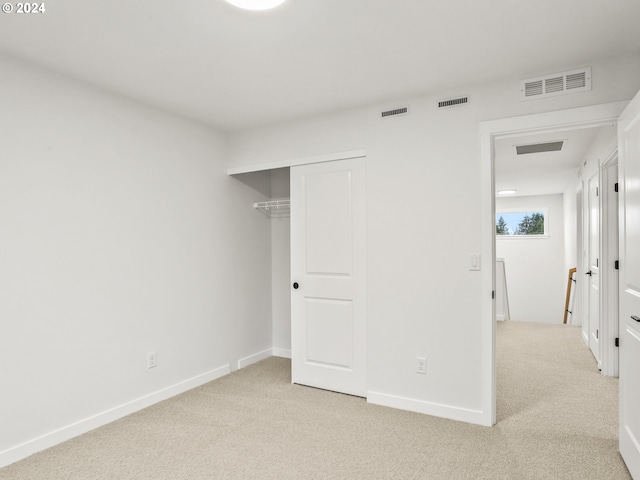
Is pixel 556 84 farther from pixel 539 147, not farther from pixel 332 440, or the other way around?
pixel 332 440

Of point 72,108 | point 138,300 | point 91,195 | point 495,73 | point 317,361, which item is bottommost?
point 317,361

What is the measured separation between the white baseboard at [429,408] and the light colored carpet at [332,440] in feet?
0.20

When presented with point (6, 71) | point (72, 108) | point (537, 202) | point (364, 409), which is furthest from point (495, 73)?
point (537, 202)

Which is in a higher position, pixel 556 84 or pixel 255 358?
pixel 556 84

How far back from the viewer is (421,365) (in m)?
2.98

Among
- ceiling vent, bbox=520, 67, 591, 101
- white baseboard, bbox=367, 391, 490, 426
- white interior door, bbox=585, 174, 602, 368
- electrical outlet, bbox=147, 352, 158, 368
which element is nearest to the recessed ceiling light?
ceiling vent, bbox=520, 67, 591, 101

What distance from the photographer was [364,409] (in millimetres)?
3033

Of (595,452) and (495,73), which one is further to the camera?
(495,73)

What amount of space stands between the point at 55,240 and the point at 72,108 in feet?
2.95

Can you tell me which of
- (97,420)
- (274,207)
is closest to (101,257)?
(97,420)

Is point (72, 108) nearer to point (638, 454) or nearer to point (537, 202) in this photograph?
point (638, 454)

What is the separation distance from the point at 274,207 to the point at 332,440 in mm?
2634

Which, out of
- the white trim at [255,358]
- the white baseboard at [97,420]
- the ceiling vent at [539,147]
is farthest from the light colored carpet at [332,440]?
the ceiling vent at [539,147]

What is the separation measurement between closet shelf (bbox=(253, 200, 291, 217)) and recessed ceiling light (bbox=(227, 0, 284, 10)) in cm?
248
